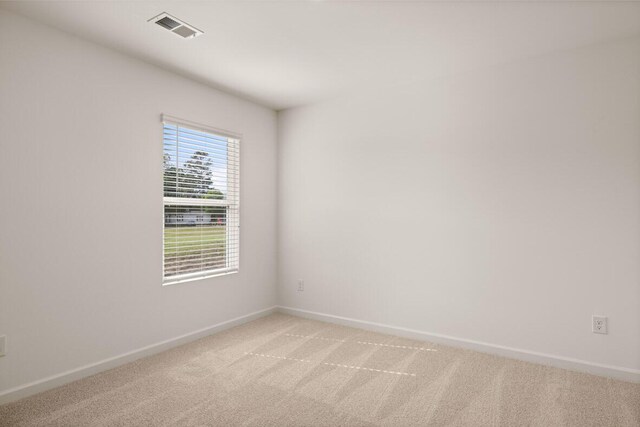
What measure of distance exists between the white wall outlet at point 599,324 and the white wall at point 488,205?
0.15 ft

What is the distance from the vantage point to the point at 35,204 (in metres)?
2.42

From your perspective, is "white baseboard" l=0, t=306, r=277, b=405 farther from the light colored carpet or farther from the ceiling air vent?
the ceiling air vent

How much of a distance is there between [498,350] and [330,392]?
5.08 ft

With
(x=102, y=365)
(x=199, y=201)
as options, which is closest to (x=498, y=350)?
(x=199, y=201)

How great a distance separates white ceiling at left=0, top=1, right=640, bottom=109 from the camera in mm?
2271

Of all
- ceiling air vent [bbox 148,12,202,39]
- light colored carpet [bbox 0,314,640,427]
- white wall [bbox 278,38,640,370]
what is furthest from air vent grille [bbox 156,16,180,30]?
light colored carpet [bbox 0,314,640,427]

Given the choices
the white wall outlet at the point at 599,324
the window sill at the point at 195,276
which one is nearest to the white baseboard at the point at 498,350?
the white wall outlet at the point at 599,324

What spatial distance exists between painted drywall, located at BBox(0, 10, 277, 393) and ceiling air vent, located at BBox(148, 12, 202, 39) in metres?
0.65

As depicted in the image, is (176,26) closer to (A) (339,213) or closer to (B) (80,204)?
(B) (80,204)

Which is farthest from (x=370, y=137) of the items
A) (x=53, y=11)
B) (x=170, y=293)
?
(x=53, y=11)

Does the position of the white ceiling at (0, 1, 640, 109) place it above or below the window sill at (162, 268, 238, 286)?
above

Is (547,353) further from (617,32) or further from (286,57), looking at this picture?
(286,57)

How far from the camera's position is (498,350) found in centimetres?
311

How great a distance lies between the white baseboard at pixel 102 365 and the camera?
92.5 inches
